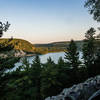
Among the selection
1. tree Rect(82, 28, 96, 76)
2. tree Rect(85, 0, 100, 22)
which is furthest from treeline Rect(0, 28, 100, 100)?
tree Rect(85, 0, 100, 22)

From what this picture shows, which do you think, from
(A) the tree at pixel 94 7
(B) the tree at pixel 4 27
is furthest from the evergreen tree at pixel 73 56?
(B) the tree at pixel 4 27

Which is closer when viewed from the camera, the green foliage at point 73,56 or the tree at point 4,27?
the tree at point 4,27

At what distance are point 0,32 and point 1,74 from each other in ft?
7.94

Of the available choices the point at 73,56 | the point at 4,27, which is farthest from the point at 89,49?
the point at 4,27

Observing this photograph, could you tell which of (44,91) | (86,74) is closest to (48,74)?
(44,91)

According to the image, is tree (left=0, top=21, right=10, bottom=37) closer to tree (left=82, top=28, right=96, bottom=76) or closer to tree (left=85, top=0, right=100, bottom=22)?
tree (left=85, top=0, right=100, bottom=22)

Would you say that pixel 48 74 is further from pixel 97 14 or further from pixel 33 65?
pixel 97 14

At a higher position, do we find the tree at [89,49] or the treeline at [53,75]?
the tree at [89,49]

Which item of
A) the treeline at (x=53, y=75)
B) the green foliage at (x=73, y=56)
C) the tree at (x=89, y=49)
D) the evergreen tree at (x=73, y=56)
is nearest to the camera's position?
the treeline at (x=53, y=75)

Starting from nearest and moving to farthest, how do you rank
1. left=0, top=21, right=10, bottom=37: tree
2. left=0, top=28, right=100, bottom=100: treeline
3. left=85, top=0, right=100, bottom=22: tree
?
left=0, top=21, right=10, bottom=37: tree, left=85, top=0, right=100, bottom=22: tree, left=0, top=28, right=100, bottom=100: treeline

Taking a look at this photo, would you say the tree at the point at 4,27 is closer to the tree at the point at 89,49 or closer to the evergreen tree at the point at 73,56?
the evergreen tree at the point at 73,56

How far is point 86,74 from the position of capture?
77.5 ft

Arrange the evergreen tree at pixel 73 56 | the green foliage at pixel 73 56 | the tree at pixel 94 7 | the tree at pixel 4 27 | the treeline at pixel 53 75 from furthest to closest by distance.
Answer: the green foliage at pixel 73 56, the evergreen tree at pixel 73 56, the treeline at pixel 53 75, the tree at pixel 94 7, the tree at pixel 4 27

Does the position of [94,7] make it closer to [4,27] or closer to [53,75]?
[4,27]
